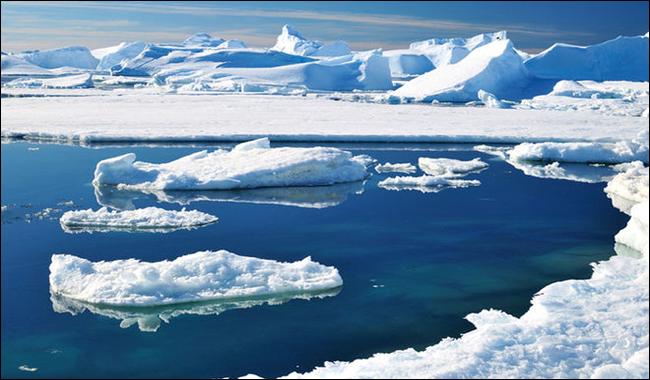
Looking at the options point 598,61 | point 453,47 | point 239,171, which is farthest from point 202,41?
point 239,171

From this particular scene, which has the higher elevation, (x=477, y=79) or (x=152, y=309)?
(x=477, y=79)

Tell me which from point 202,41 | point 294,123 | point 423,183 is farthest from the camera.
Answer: point 202,41

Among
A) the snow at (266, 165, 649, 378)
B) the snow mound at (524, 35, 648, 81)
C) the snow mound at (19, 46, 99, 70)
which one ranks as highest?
the snow mound at (19, 46, 99, 70)

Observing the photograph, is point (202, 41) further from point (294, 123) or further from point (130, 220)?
point (130, 220)

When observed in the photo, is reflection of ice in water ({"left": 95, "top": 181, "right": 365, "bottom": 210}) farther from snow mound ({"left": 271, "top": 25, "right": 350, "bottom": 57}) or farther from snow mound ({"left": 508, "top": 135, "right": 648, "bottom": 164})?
snow mound ({"left": 271, "top": 25, "right": 350, "bottom": 57})

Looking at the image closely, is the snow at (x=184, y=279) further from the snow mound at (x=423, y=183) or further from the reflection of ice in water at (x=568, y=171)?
the reflection of ice in water at (x=568, y=171)

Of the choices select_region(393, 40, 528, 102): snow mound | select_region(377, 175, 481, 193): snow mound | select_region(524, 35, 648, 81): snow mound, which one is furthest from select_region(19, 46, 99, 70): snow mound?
select_region(377, 175, 481, 193): snow mound

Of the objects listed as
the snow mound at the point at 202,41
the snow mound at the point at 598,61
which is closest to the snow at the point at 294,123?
the snow mound at the point at 598,61

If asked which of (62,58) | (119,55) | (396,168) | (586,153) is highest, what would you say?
(119,55)
